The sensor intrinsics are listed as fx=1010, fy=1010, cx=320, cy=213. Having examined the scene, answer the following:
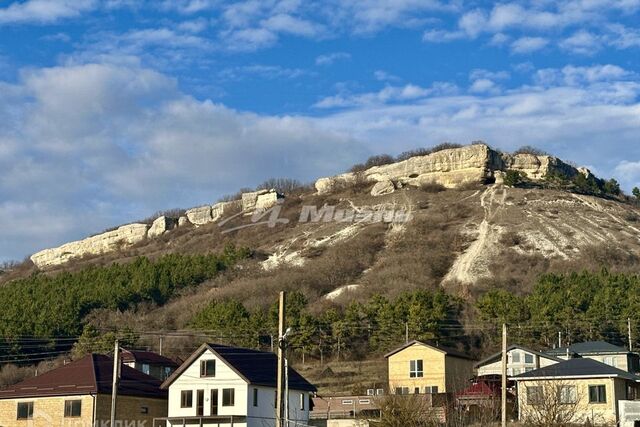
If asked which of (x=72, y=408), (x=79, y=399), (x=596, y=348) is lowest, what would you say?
(x=72, y=408)

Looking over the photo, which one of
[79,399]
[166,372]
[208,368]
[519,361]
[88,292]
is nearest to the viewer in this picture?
[79,399]

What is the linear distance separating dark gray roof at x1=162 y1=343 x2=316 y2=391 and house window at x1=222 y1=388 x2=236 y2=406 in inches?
42.6

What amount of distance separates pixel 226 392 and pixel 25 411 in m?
10.2

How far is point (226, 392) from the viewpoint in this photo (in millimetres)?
50531

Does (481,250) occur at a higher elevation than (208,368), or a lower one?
higher

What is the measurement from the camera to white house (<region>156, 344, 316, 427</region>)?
50094mm

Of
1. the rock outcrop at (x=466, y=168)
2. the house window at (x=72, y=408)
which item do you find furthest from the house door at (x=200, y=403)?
the rock outcrop at (x=466, y=168)

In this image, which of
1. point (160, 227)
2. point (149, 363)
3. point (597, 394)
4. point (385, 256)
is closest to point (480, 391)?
point (597, 394)

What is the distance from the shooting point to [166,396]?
5341 centimetres

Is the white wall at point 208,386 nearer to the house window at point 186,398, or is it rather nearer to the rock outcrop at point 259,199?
the house window at point 186,398

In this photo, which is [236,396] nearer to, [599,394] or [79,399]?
[79,399]

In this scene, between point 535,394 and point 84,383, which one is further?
point 84,383

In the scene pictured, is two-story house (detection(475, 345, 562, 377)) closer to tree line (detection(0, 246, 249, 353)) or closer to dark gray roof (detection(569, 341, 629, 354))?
dark gray roof (detection(569, 341, 629, 354))

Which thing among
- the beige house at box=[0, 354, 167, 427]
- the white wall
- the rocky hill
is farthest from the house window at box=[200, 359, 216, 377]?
the rocky hill
